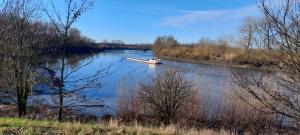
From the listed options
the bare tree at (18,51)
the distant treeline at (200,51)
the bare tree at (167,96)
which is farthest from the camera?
the distant treeline at (200,51)

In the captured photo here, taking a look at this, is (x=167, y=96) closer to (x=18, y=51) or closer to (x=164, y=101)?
(x=164, y=101)

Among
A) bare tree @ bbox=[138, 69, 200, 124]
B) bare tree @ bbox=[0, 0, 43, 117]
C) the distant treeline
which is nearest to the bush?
bare tree @ bbox=[138, 69, 200, 124]

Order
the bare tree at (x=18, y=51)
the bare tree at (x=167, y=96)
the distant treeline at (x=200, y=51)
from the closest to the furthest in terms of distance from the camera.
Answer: the bare tree at (x=18, y=51) → the bare tree at (x=167, y=96) → the distant treeline at (x=200, y=51)

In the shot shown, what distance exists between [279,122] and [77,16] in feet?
32.9

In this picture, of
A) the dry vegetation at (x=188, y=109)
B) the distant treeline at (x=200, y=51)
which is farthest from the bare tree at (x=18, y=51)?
the distant treeline at (x=200, y=51)

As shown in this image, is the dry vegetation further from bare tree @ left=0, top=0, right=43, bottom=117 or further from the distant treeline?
the distant treeline

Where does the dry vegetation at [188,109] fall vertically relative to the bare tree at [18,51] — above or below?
below

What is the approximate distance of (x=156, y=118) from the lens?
15172 millimetres

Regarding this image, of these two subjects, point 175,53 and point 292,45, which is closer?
point 292,45

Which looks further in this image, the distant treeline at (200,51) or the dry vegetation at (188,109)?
the distant treeline at (200,51)

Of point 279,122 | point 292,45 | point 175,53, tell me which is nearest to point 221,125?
point 279,122

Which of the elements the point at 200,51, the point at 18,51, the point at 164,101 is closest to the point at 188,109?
the point at 164,101

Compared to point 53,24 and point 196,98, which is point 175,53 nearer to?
point 196,98

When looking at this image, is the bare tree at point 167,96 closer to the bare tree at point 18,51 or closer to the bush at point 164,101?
the bush at point 164,101
